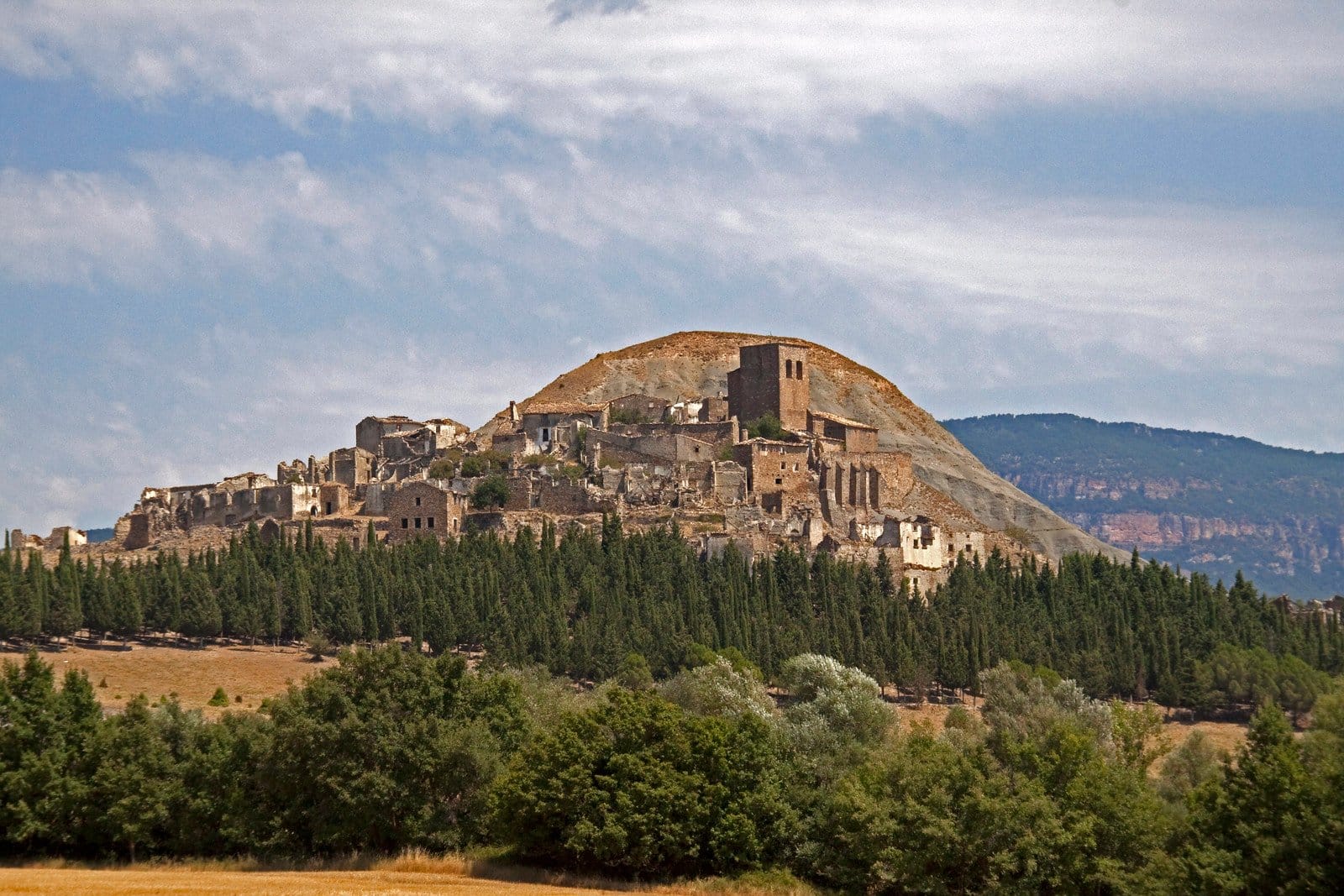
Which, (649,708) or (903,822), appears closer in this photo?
(903,822)

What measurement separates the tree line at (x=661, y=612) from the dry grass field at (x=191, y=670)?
2308 millimetres

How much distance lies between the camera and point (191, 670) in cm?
7456

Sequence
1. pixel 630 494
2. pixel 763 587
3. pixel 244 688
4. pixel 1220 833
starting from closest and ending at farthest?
pixel 1220 833 → pixel 244 688 → pixel 763 587 → pixel 630 494

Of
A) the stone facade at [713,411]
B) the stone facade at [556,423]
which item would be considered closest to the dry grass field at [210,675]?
the stone facade at [556,423]

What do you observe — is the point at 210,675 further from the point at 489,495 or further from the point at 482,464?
the point at 482,464

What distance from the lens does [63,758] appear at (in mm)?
50406

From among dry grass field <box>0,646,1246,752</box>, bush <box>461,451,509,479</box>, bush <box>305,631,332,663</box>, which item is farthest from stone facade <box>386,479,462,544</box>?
dry grass field <box>0,646,1246,752</box>

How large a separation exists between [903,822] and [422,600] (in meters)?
39.0

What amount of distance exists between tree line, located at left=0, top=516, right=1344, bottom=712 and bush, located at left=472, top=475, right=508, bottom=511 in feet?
21.3

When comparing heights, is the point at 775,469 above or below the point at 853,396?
below

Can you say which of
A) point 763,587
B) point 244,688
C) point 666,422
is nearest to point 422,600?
point 244,688

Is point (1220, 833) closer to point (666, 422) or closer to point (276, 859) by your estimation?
point (276, 859)

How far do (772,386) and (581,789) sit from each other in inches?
2629

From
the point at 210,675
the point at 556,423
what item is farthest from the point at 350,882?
the point at 556,423
